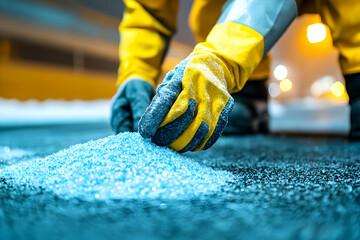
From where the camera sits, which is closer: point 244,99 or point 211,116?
point 211,116

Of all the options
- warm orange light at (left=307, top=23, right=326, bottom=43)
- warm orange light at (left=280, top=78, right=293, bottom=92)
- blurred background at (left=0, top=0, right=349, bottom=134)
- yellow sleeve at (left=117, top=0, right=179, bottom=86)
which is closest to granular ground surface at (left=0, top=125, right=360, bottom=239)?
yellow sleeve at (left=117, top=0, right=179, bottom=86)

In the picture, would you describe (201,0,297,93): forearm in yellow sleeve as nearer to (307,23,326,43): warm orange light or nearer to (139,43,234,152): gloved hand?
(139,43,234,152): gloved hand

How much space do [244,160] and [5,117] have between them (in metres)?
1.94

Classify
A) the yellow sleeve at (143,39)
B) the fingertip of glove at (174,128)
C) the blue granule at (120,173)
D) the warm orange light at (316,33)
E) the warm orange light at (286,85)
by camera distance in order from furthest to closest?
the warm orange light at (286,85) → the warm orange light at (316,33) → the yellow sleeve at (143,39) → the fingertip of glove at (174,128) → the blue granule at (120,173)

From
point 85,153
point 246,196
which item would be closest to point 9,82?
point 85,153

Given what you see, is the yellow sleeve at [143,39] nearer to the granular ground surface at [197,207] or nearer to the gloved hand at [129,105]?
the gloved hand at [129,105]

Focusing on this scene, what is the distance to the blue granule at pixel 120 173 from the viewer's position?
362 millimetres

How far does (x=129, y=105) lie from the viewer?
0.76 meters

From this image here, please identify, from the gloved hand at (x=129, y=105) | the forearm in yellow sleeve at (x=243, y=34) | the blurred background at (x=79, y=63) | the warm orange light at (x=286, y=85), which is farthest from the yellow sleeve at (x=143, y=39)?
the warm orange light at (x=286, y=85)

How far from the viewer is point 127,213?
0.30 m

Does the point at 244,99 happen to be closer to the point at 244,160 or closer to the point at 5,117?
the point at 244,160

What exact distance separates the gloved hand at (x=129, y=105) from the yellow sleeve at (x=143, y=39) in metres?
0.09

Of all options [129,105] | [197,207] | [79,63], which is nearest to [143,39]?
[129,105]

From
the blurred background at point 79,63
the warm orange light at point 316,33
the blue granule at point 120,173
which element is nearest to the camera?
the blue granule at point 120,173
